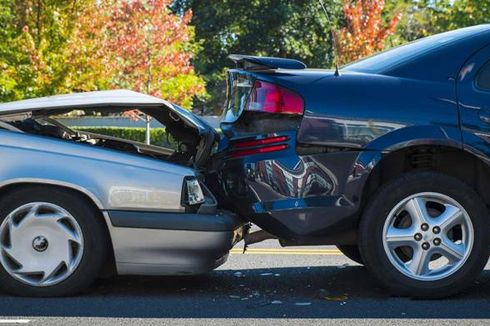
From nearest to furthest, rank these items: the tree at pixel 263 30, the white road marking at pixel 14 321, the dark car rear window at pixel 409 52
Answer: the white road marking at pixel 14 321
the dark car rear window at pixel 409 52
the tree at pixel 263 30

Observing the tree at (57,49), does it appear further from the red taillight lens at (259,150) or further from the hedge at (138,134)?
the red taillight lens at (259,150)

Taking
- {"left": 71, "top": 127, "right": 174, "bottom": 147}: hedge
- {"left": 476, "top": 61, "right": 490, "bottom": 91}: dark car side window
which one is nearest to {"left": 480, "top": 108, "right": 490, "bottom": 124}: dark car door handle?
{"left": 476, "top": 61, "right": 490, "bottom": 91}: dark car side window

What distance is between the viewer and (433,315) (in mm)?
4566

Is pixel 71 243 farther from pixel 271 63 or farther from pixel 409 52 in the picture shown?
pixel 409 52

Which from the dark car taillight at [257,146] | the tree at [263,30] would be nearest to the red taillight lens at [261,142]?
the dark car taillight at [257,146]

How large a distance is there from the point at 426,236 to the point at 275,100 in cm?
122

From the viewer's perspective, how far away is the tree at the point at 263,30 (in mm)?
41188

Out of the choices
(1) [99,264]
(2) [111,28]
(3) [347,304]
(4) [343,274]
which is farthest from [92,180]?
(2) [111,28]

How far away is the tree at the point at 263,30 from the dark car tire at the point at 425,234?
36381 millimetres

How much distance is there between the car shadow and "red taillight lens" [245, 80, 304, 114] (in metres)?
1.17

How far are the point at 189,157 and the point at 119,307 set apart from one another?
158 cm

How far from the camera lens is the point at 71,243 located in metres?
4.92

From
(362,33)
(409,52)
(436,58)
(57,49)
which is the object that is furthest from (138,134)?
(436,58)

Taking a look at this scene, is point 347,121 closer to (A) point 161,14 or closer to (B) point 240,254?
(B) point 240,254
